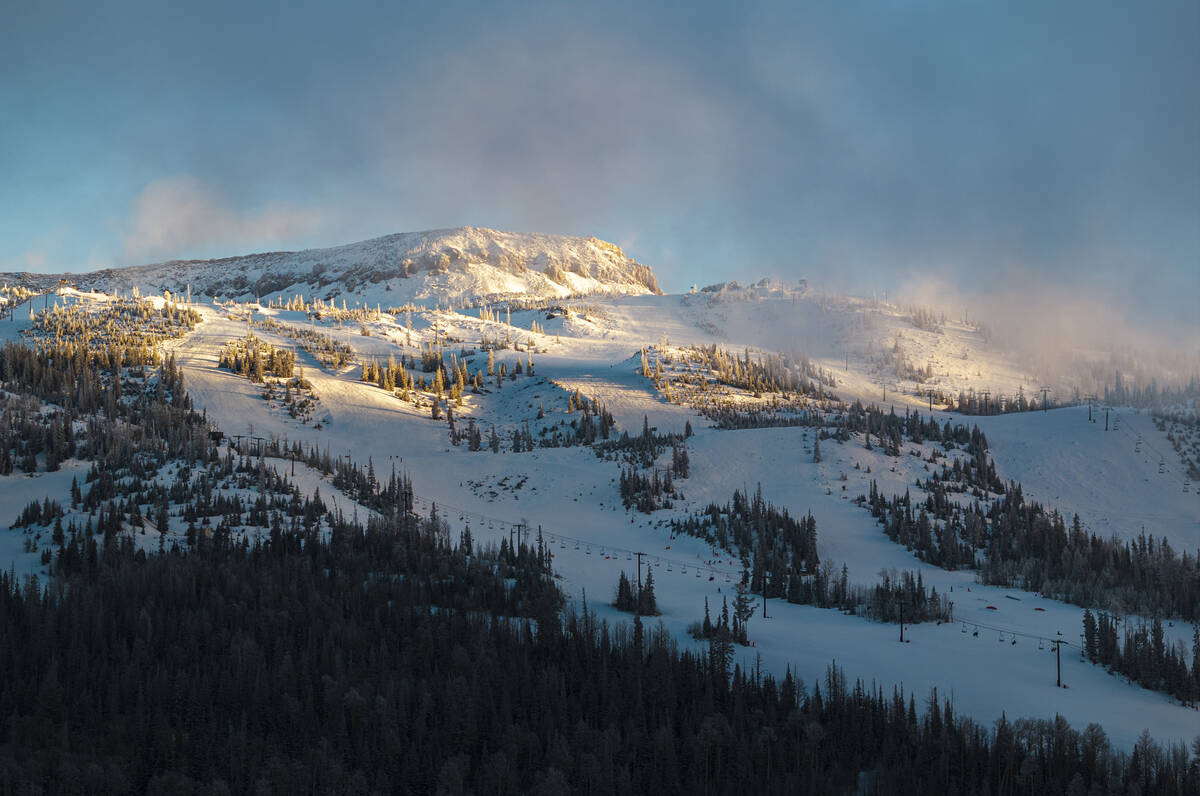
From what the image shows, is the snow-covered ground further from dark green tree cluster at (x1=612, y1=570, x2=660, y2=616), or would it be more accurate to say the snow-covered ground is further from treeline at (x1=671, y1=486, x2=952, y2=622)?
treeline at (x1=671, y1=486, x2=952, y2=622)

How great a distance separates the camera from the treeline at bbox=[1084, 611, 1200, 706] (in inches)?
2406

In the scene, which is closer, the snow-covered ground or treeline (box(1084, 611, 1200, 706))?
treeline (box(1084, 611, 1200, 706))

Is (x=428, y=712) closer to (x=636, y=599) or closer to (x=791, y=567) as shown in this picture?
(x=636, y=599)

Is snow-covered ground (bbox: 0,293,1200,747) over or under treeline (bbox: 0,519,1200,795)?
over

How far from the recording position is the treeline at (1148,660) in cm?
6112

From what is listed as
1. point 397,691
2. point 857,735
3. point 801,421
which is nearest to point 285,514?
point 397,691

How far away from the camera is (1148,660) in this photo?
6375 centimetres

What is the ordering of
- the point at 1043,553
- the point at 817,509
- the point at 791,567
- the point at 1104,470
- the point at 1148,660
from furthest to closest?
the point at 1104,470 < the point at 817,509 < the point at 1043,553 < the point at 791,567 < the point at 1148,660

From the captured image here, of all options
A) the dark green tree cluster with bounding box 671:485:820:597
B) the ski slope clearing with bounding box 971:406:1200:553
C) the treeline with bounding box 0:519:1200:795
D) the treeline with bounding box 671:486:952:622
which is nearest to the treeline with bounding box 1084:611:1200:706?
the treeline with bounding box 671:486:952:622

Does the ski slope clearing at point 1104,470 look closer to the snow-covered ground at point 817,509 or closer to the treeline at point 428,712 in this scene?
the snow-covered ground at point 817,509

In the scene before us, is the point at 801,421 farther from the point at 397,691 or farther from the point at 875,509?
the point at 397,691

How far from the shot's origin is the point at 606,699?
6244cm

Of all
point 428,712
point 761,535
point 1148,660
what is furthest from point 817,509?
point 428,712

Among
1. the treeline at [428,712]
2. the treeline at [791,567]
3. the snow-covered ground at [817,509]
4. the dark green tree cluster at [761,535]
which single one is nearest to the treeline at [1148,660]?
the snow-covered ground at [817,509]
